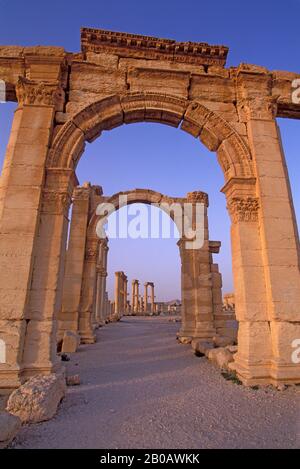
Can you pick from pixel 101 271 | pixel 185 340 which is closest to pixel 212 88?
pixel 185 340

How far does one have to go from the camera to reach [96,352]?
8.39 meters

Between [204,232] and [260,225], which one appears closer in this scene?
[260,225]

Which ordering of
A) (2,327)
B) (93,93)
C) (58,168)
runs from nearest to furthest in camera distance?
1. (2,327)
2. (58,168)
3. (93,93)

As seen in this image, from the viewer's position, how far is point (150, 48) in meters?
6.97

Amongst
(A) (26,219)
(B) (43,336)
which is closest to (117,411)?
(B) (43,336)

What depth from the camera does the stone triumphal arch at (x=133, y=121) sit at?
4.73 meters

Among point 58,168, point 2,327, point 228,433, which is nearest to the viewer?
point 228,433

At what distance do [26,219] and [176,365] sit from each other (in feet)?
16.3

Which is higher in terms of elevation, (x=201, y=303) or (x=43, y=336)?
(x=201, y=303)

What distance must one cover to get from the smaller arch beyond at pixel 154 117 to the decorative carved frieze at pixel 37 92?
653 millimetres

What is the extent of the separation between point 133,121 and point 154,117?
22.0 inches

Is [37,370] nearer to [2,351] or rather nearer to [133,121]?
[2,351]
